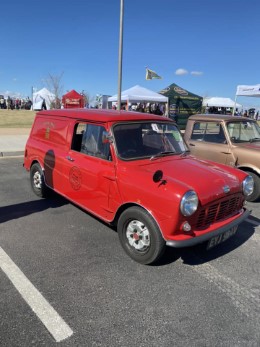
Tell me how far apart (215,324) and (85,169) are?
255 cm

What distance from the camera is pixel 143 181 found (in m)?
3.45

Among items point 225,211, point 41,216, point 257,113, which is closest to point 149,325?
point 225,211

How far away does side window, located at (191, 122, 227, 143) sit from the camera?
6754 mm

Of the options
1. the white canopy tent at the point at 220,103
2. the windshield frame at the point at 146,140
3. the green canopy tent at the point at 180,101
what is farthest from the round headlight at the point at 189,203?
the white canopy tent at the point at 220,103

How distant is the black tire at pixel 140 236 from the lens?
3322 mm

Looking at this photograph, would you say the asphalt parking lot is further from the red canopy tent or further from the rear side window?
the red canopy tent

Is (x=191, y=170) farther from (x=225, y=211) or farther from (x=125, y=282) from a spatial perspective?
(x=125, y=282)

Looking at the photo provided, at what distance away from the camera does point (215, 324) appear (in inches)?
105

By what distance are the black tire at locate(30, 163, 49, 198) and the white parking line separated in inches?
85.3

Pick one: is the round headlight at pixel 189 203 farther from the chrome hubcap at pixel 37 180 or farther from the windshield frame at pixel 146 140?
the chrome hubcap at pixel 37 180

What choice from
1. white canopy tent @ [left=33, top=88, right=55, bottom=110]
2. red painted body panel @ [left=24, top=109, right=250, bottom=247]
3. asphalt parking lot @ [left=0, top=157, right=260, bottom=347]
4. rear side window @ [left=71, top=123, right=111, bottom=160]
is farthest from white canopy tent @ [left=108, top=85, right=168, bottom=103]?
white canopy tent @ [left=33, top=88, right=55, bottom=110]

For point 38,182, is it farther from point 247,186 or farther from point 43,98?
point 43,98

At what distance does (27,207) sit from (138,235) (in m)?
2.68

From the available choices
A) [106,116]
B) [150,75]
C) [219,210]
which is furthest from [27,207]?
[150,75]
